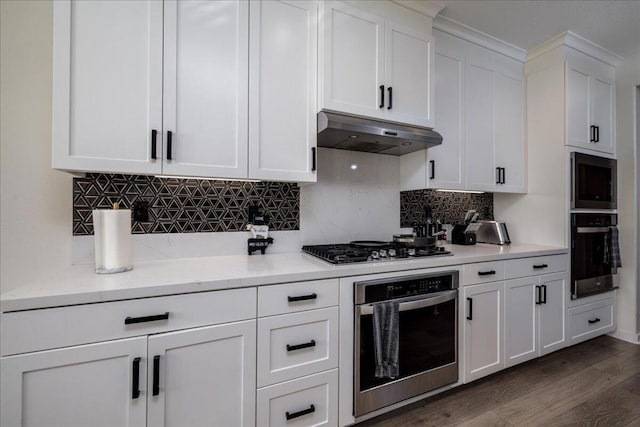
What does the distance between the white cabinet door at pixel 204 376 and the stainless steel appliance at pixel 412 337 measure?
0.56m

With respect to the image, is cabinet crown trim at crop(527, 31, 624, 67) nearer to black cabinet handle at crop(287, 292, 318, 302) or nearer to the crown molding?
the crown molding

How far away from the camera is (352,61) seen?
1.76m

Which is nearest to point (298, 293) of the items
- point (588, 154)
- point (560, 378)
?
point (560, 378)

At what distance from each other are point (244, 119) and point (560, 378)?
282 centimetres

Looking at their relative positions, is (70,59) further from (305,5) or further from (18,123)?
(305,5)

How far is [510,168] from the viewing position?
2.61m

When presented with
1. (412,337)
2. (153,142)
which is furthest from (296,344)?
(153,142)

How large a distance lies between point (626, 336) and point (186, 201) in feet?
13.2

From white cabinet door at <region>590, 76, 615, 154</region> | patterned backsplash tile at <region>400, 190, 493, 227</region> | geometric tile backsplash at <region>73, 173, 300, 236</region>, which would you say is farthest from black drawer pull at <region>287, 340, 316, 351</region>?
white cabinet door at <region>590, 76, 615, 154</region>

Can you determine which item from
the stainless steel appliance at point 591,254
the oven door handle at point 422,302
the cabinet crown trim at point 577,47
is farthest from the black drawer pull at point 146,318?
the cabinet crown trim at point 577,47

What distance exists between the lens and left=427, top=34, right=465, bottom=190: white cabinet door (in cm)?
223

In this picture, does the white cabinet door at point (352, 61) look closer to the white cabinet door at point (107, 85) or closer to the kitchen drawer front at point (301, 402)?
the white cabinet door at point (107, 85)

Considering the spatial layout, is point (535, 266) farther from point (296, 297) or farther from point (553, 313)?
point (296, 297)

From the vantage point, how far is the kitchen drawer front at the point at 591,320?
244 centimetres
